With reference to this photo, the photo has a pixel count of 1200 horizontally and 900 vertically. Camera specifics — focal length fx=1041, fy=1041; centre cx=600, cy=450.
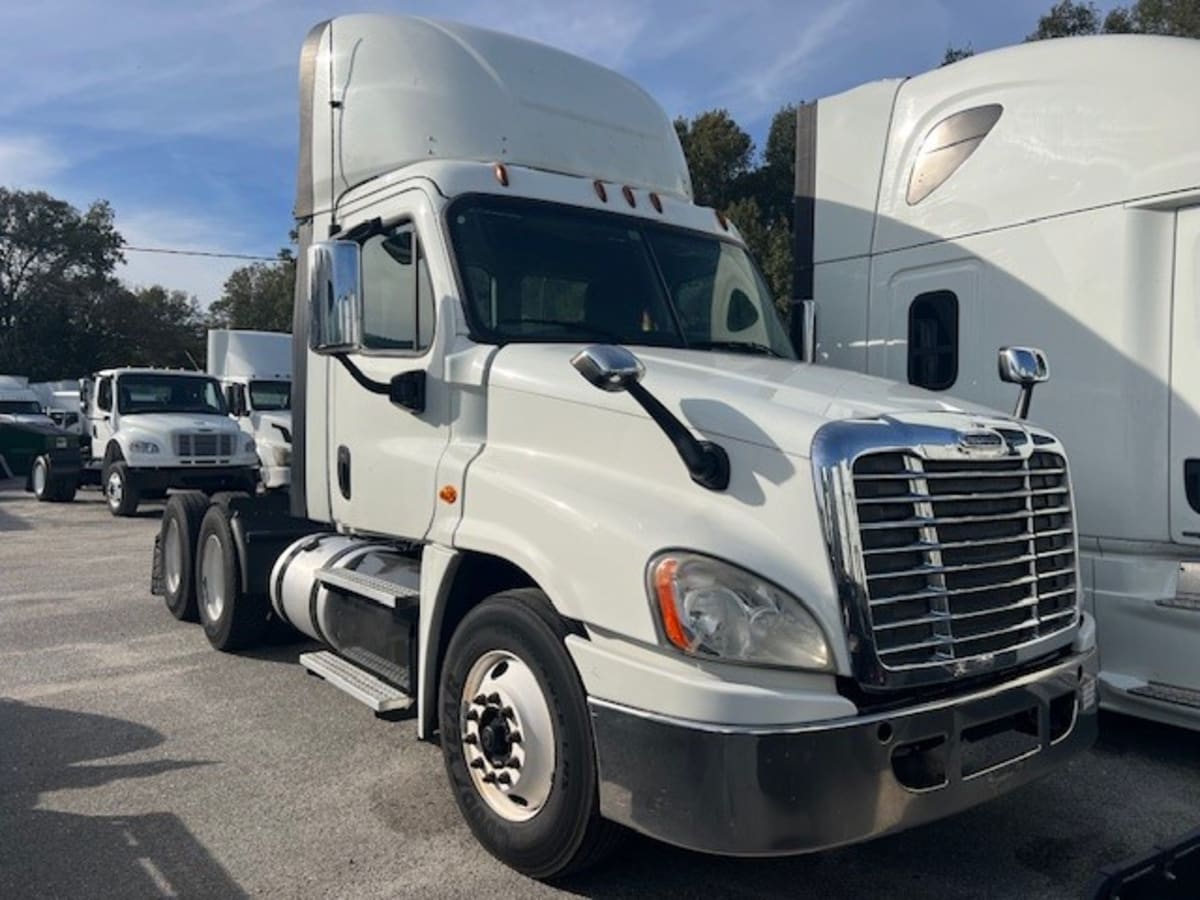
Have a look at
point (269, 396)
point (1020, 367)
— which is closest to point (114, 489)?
point (269, 396)

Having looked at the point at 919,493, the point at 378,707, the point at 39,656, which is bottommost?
the point at 39,656

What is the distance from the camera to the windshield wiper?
4.67 metres

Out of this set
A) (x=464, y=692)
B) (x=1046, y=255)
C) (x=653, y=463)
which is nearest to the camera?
(x=653, y=463)

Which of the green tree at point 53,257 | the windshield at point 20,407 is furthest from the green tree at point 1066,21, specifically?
the green tree at point 53,257

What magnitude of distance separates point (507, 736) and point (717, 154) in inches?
890

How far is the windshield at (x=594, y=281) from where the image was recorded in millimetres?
4426

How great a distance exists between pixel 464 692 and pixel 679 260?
226 centimetres

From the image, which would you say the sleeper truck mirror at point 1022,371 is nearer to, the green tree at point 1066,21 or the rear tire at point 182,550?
the rear tire at point 182,550

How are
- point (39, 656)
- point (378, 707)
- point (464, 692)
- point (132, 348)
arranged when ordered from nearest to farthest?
point (464, 692)
point (378, 707)
point (39, 656)
point (132, 348)

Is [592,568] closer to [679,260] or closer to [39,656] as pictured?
[679,260]

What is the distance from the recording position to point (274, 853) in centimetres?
399

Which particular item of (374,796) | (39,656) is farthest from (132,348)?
(374,796)

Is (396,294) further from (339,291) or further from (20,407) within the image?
(20,407)

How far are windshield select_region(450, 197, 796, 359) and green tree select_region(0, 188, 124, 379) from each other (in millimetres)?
54145
